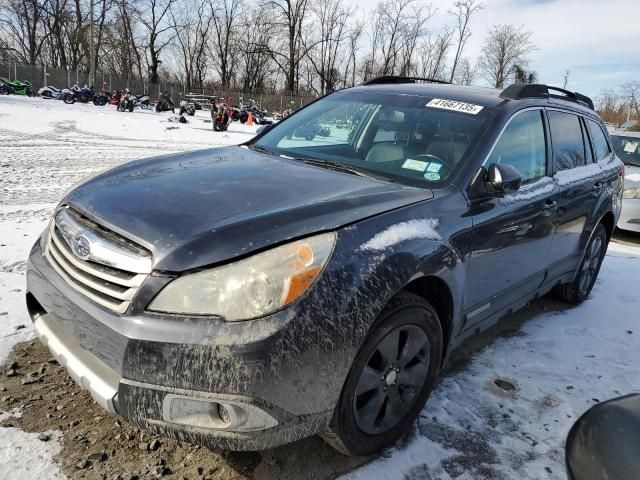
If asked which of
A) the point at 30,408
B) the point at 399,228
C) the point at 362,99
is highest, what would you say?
the point at 362,99

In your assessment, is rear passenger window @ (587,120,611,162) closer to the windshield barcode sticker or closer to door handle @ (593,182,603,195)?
door handle @ (593,182,603,195)

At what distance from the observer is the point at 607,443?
1.23 m

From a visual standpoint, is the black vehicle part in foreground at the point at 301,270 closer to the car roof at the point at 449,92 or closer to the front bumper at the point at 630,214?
the car roof at the point at 449,92

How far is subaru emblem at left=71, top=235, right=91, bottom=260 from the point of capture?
2.02 meters

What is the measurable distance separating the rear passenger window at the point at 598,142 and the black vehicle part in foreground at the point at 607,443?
3.67m

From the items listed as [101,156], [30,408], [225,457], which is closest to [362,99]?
[225,457]

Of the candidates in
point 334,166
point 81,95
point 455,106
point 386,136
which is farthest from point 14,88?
point 455,106

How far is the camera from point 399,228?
7.34 ft

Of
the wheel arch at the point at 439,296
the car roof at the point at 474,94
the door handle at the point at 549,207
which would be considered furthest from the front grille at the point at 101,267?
the door handle at the point at 549,207

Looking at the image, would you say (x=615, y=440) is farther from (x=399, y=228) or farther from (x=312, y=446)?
(x=312, y=446)

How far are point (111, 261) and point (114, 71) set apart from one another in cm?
6262

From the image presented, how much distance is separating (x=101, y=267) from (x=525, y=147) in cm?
264

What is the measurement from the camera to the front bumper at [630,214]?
7.85 meters

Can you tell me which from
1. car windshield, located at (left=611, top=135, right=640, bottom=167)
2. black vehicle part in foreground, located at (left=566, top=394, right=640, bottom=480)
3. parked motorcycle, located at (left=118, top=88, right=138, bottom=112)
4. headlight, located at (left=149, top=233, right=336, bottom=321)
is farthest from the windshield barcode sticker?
parked motorcycle, located at (left=118, top=88, right=138, bottom=112)
